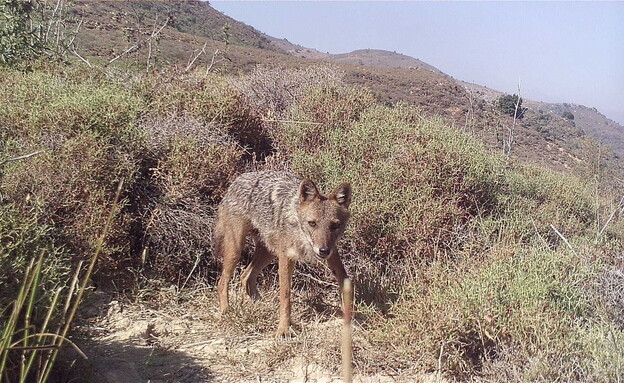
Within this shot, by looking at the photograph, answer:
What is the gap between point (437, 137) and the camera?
7707 millimetres

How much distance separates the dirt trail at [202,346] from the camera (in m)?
4.66

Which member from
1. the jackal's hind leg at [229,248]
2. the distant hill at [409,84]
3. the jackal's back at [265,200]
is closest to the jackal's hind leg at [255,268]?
the jackal's hind leg at [229,248]

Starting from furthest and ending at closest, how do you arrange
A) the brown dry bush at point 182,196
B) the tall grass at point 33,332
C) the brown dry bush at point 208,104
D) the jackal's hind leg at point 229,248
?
the brown dry bush at point 208,104 → the brown dry bush at point 182,196 → the jackal's hind leg at point 229,248 → the tall grass at point 33,332

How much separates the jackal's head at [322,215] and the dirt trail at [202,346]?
87 centimetres

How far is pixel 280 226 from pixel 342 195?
2.39 feet

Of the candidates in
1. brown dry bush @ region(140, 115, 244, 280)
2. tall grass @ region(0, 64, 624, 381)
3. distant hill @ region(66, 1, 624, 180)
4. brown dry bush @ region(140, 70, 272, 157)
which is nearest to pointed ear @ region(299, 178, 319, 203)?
tall grass @ region(0, 64, 624, 381)

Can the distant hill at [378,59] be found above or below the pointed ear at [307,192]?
above

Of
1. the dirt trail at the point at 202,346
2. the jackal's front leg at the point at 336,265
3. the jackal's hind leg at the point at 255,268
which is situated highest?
the jackal's front leg at the point at 336,265

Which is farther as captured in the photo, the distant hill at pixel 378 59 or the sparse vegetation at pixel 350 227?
the distant hill at pixel 378 59

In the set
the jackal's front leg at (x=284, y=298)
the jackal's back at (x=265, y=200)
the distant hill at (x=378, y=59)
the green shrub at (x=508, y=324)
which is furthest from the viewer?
the distant hill at (x=378, y=59)

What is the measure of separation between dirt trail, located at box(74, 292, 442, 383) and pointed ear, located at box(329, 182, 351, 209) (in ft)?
4.02

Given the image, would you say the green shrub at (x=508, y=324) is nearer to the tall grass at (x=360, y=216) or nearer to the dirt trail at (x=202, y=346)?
the tall grass at (x=360, y=216)

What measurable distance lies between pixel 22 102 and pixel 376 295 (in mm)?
4781

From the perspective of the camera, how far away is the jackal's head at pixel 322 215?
5.02m
